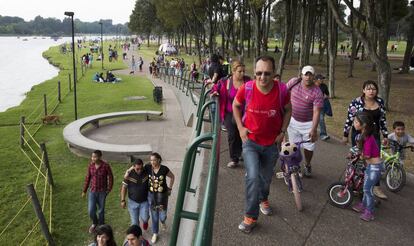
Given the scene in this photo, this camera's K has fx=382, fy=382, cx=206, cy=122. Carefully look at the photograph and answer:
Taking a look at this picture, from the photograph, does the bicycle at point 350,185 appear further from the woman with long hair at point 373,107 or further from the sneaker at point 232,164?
the sneaker at point 232,164

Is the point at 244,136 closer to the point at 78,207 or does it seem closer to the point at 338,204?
the point at 338,204

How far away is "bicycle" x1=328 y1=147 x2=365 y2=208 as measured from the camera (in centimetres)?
505

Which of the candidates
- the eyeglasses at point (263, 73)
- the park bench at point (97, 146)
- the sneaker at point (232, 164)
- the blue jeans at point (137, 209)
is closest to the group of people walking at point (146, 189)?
the blue jeans at point (137, 209)

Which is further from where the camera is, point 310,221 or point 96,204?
point 96,204

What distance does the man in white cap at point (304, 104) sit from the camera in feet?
17.8

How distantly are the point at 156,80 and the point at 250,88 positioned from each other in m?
26.8

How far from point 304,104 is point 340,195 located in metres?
1.40

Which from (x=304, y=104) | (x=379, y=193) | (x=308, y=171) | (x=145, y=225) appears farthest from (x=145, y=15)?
(x=379, y=193)

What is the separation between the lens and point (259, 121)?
3.96 metres

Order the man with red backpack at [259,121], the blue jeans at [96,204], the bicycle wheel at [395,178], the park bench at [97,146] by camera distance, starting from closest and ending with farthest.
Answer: the man with red backpack at [259,121]
the bicycle wheel at [395,178]
the blue jeans at [96,204]
the park bench at [97,146]

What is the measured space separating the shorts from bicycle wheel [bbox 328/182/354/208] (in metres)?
0.87

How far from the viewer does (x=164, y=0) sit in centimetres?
4147

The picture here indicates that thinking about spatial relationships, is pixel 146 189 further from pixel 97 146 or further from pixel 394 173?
pixel 97 146

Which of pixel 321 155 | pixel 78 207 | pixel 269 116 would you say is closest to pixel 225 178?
pixel 269 116
